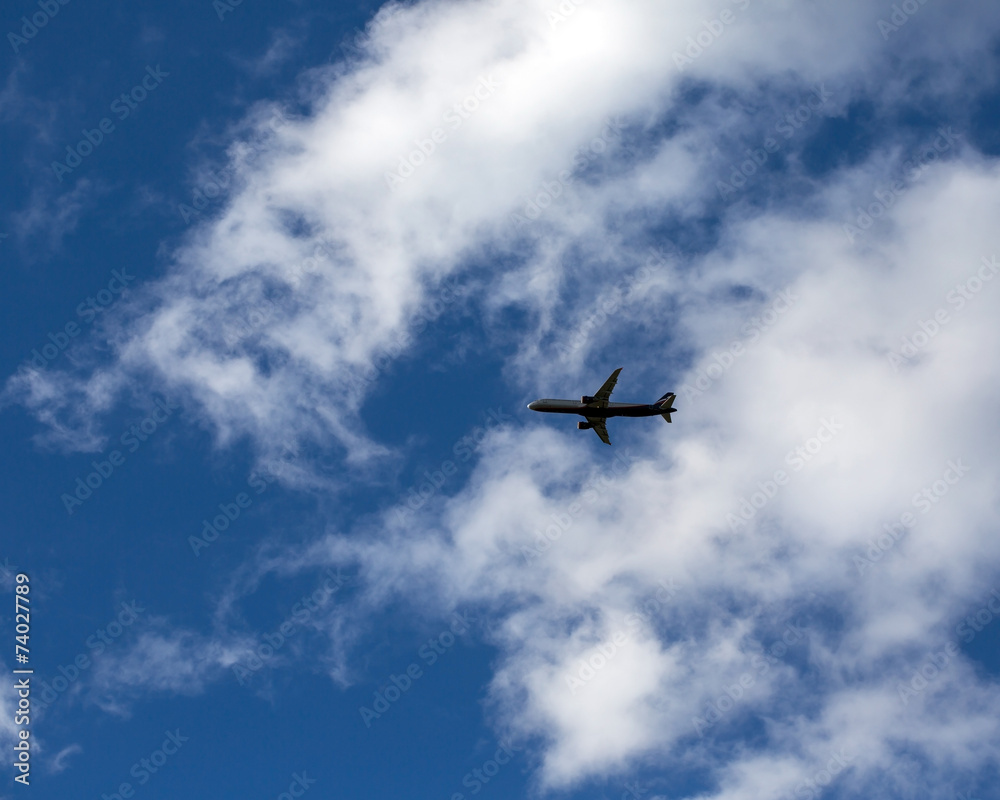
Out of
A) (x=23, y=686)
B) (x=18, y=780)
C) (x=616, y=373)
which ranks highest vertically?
(x=616, y=373)

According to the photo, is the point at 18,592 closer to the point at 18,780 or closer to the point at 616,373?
the point at 18,780

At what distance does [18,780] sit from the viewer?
6171 inches

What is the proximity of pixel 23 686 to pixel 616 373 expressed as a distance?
9924cm

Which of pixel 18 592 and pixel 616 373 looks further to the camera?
pixel 616 373

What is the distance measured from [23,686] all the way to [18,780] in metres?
11.8

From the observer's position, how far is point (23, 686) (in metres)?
160

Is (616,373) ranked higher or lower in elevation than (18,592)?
higher

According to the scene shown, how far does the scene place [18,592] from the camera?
162 metres

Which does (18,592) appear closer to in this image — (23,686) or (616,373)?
(23,686)

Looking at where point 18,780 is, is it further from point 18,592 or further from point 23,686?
point 18,592

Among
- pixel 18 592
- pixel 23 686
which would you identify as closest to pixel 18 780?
pixel 23 686

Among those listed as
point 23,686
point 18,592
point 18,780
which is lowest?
point 18,780

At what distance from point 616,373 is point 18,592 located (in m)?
95.2

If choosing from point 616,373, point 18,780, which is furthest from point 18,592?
point 616,373
